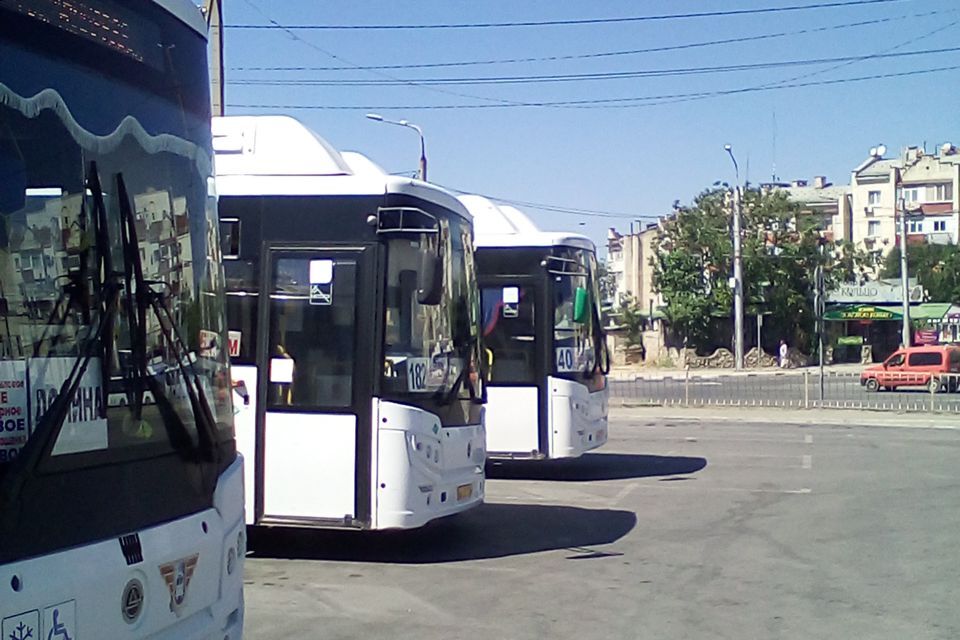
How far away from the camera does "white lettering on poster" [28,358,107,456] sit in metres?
3.52

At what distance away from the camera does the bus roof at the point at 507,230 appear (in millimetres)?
14695

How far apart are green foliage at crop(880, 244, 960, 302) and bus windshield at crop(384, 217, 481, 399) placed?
6975 cm

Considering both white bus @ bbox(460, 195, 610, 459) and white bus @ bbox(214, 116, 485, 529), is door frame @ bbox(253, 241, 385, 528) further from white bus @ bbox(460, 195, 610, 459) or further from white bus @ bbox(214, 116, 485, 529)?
white bus @ bbox(460, 195, 610, 459)

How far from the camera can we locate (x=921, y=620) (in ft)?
25.2

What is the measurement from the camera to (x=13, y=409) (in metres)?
3.43

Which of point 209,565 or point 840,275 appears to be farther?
point 840,275

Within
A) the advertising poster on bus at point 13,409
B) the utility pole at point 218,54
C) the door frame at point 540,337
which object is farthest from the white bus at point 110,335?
the utility pole at point 218,54

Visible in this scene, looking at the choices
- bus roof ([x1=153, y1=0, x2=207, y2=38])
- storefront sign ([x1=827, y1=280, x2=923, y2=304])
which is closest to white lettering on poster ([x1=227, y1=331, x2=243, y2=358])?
bus roof ([x1=153, y1=0, x2=207, y2=38])

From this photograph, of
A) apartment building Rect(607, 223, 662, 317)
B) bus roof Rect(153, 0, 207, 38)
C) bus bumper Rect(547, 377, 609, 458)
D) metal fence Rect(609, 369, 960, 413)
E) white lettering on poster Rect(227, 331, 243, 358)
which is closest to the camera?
bus roof Rect(153, 0, 207, 38)

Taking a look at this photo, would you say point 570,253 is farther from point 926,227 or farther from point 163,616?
point 926,227

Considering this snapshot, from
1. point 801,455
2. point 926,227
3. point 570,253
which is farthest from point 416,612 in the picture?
point 926,227

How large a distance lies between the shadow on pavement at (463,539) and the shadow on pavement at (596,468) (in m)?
3.28

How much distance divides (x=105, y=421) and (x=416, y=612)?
4.52 meters

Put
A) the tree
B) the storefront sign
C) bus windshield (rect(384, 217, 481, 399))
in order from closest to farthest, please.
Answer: bus windshield (rect(384, 217, 481, 399)) → the tree → the storefront sign
